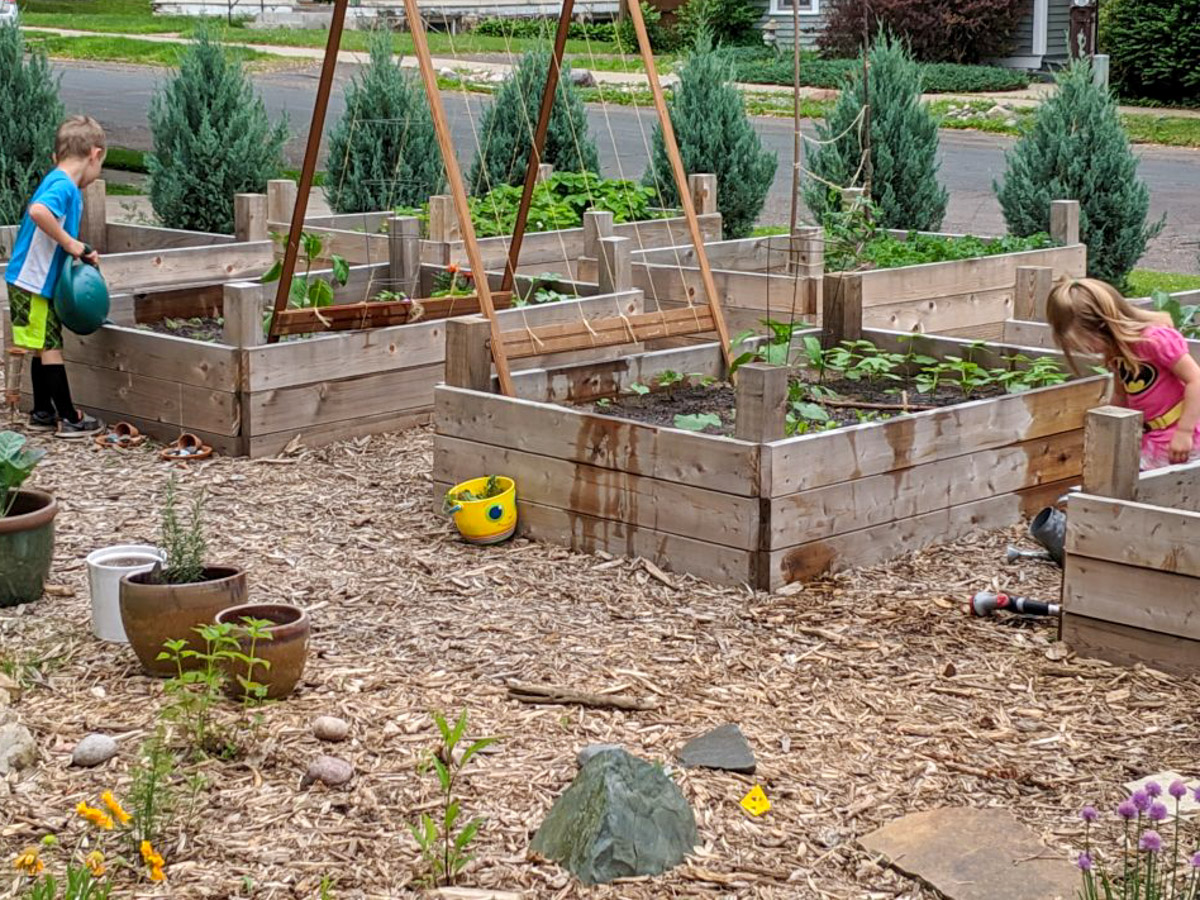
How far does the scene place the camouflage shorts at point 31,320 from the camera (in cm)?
719

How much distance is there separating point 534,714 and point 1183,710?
5.59 ft

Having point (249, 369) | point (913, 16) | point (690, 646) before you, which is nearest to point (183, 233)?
point (249, 369)

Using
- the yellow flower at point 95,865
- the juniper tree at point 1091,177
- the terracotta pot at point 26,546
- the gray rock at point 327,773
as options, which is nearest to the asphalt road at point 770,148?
the juniper tree at point 1091,177

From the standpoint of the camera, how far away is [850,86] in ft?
37.9

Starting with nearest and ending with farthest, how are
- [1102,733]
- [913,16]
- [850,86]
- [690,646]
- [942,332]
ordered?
[1102,733], [690,646], [942,332], [850,86], [913,16]

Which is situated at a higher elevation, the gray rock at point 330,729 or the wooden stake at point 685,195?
the wooden stake at point 685,195

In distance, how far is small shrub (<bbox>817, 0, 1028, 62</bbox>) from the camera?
29.4m

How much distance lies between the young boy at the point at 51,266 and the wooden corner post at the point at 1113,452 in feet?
14.3

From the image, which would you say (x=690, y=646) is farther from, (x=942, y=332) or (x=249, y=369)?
(x=942, y=332)

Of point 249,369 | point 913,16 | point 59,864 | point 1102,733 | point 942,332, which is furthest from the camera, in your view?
point 913,16

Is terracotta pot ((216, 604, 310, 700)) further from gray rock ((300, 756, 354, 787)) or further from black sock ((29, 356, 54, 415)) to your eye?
black sock ((29, 356, 54, 415))

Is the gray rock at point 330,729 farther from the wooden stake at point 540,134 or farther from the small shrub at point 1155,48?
the small shrub at point 1155,48

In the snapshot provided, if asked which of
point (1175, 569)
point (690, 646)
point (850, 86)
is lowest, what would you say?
point (690, 646)

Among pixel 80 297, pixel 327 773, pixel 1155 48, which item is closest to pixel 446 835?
pixel 327 773
